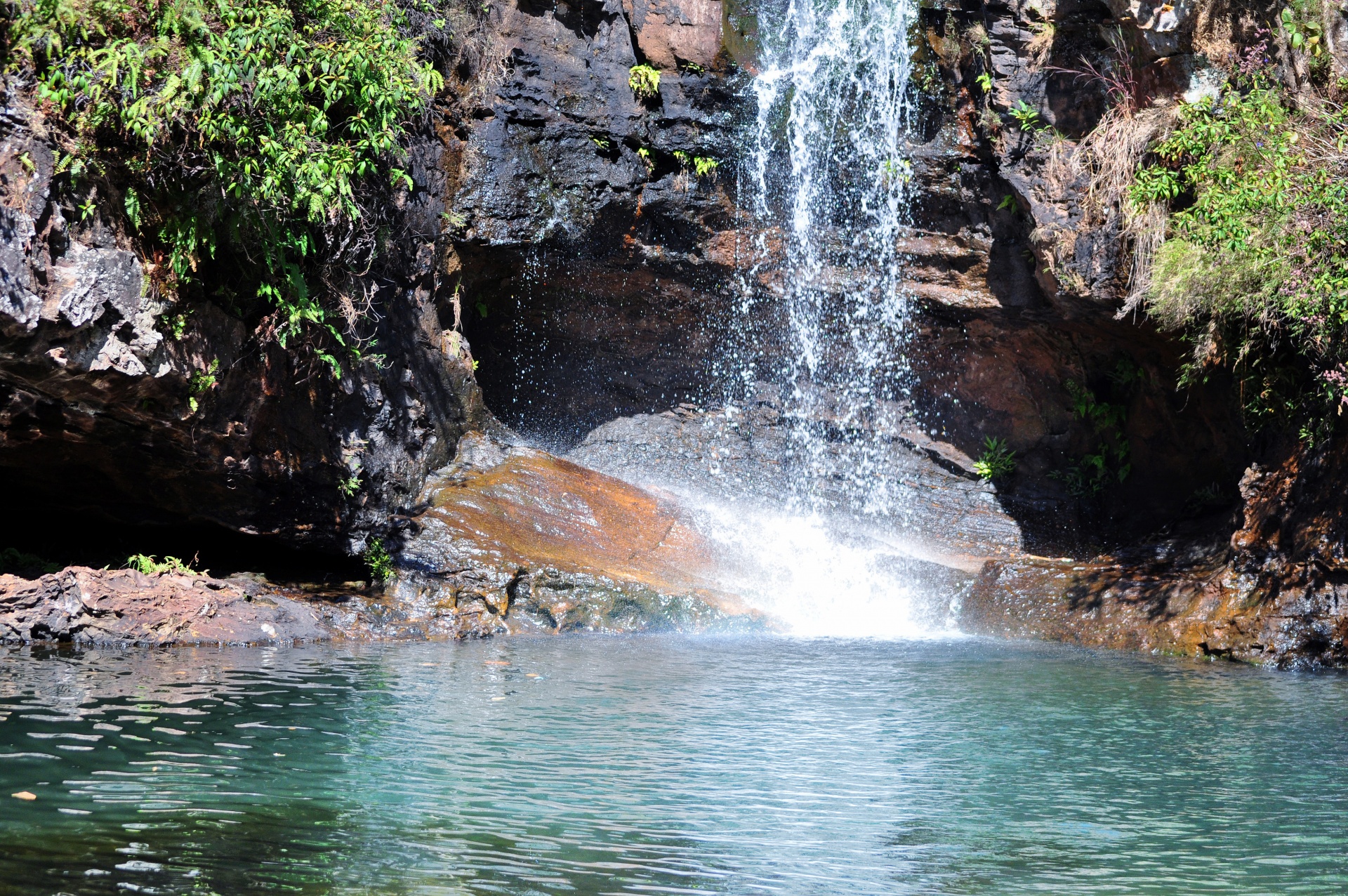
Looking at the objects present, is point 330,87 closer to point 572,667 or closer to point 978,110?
point 572,667

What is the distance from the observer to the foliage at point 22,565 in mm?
10102

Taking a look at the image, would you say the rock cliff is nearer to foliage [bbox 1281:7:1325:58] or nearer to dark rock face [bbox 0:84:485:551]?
dark rock face [bbox 0:84:485:551]

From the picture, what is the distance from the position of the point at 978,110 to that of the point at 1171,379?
4.11 metres

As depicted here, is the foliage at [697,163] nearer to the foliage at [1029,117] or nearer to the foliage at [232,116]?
the foliage at [1029,117]

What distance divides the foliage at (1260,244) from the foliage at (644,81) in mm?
5947

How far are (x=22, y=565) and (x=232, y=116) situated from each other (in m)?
4.79

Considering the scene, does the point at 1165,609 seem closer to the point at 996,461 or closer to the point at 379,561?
the point at 996,461

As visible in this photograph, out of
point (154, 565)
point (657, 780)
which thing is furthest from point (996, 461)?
→ point (657, 780)

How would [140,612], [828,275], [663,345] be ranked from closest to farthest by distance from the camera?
[140,612]
[828,275]
[663,345]

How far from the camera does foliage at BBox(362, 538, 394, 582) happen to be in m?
11.2

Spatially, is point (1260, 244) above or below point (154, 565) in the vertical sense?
above

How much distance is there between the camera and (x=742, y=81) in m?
14.2

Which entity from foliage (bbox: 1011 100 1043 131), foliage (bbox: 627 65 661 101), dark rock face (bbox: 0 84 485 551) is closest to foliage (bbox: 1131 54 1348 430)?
foliage (bbox: 1011 100 1043 131)

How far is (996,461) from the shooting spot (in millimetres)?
15172
